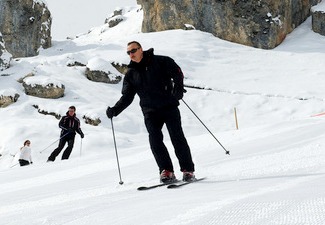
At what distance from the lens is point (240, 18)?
102 ft

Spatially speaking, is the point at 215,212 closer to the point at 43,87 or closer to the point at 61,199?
the point at 61,199

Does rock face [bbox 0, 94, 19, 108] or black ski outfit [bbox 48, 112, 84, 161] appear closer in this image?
black ski outfit [bbox 48, 112, 84, 161]

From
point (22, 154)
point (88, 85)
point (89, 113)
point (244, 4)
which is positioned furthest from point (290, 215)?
point (244, 4)

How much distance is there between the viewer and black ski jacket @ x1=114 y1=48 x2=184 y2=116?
13.7 feet

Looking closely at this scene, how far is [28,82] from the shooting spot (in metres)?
22.2

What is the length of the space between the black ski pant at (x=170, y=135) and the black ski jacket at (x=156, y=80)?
0.08m

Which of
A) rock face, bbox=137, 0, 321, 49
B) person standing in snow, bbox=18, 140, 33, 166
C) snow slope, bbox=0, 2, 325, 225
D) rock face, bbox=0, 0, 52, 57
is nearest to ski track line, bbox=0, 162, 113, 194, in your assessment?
snow slope, bbox=0, 2, 325, 225

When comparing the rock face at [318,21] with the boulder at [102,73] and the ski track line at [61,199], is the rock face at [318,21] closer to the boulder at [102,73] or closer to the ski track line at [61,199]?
the boulder at [102,73]

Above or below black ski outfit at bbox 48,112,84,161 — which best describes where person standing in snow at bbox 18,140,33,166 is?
below

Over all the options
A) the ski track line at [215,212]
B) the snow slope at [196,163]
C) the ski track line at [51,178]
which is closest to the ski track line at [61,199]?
the snow slope at [196,163]

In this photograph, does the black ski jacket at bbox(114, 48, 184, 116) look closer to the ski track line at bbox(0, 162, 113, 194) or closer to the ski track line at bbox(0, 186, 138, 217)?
the ski track line at bbox(0, 186, 138, 217)

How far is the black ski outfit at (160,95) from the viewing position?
418cm

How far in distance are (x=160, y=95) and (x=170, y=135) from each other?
0.43 meters

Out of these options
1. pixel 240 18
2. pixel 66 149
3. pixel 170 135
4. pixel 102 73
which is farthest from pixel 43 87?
pixel 170 135
